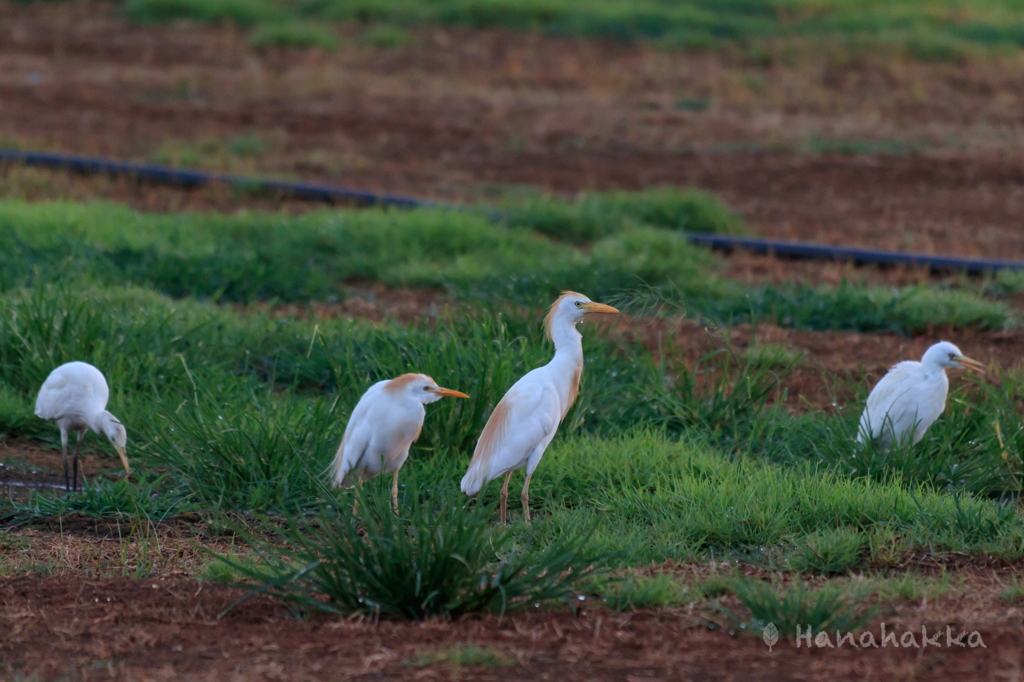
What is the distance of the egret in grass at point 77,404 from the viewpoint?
442cm

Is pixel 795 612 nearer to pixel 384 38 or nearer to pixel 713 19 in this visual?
pixel 384 38

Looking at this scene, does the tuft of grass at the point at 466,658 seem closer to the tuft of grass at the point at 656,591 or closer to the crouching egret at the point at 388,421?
the tuft of grass at the point at 656,591

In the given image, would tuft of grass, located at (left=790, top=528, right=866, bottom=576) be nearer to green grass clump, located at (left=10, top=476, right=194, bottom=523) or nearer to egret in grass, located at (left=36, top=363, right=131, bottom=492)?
green grass clump, located at (left=10, top=476, right=194, bottom=523)

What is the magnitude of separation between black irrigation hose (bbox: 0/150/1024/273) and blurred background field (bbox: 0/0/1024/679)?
171mm

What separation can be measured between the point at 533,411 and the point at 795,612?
1179mm

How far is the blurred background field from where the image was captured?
316 centimetres

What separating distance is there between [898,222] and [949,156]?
283 cm

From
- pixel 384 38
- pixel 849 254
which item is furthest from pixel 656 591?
pixel 384 38

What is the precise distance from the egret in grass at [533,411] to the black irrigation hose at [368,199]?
4.52m

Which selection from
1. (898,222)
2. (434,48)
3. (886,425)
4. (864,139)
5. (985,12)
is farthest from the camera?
(985,12)

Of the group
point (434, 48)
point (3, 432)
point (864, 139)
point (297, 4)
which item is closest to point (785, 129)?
point (864, 139)

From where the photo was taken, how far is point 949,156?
11.8m

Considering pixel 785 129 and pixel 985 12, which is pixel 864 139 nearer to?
pixel 785 129

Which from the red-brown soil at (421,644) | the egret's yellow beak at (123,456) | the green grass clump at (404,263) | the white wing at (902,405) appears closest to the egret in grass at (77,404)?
the egret's yellow beak at (123,456)
